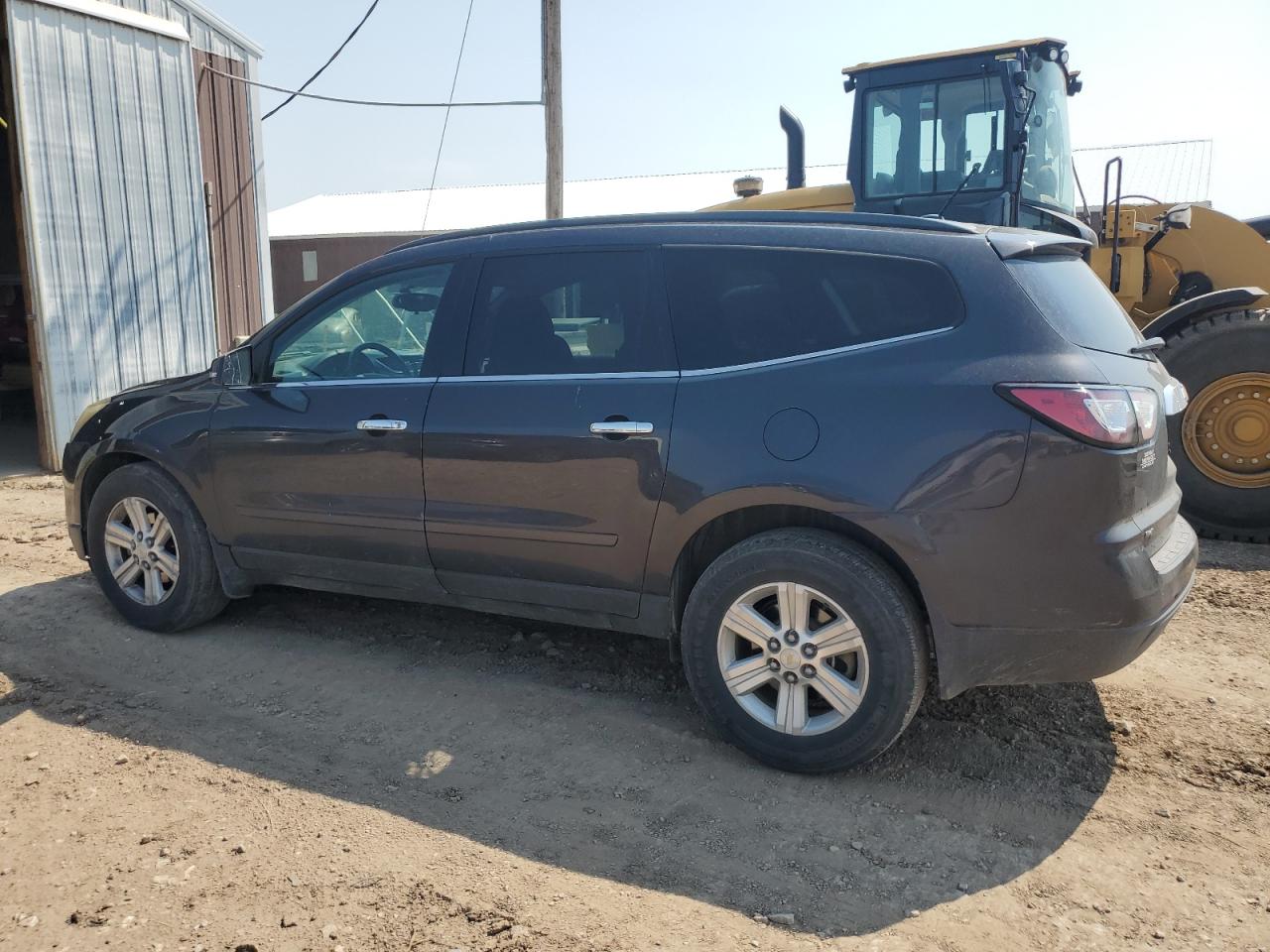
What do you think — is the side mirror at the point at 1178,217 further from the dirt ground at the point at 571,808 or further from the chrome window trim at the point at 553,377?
the chrome window trim at the point at 553,377

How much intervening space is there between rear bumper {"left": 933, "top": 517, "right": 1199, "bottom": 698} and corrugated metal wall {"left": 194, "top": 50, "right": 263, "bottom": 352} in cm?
1011

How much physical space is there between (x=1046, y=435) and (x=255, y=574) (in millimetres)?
3604

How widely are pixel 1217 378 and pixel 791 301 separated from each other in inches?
179

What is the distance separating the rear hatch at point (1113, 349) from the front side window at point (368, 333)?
238 centimetres

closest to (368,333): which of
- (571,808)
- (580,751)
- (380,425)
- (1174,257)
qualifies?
(380,425)

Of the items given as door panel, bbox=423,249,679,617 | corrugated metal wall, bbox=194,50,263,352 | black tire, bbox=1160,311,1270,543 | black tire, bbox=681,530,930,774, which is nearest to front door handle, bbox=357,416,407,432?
door panel, bbox=423,249,679,617

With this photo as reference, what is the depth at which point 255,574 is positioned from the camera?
4.89m

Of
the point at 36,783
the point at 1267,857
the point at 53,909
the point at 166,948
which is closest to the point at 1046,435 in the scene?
the point at 1267,857

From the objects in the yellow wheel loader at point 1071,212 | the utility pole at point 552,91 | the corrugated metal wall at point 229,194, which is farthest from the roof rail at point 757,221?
the corrugated metal wall at point 229,194

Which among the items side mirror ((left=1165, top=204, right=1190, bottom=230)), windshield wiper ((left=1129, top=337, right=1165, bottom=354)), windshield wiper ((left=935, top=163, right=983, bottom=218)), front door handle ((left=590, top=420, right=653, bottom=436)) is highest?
windshield wiper ((left=935, top=163, right=983, bottom=218))

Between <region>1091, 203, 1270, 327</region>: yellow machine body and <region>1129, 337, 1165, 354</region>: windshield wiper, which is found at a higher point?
<region>1091, 203, 1270, 327</region>: yellow machine body

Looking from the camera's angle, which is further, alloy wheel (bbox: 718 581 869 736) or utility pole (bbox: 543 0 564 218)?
utility pole (bbox: 543 0 564 218)

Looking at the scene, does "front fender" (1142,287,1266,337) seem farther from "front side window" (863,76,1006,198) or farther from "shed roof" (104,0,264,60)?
"shed roof" (104,0,264,60)

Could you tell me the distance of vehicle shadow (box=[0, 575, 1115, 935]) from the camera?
306 centimetres
